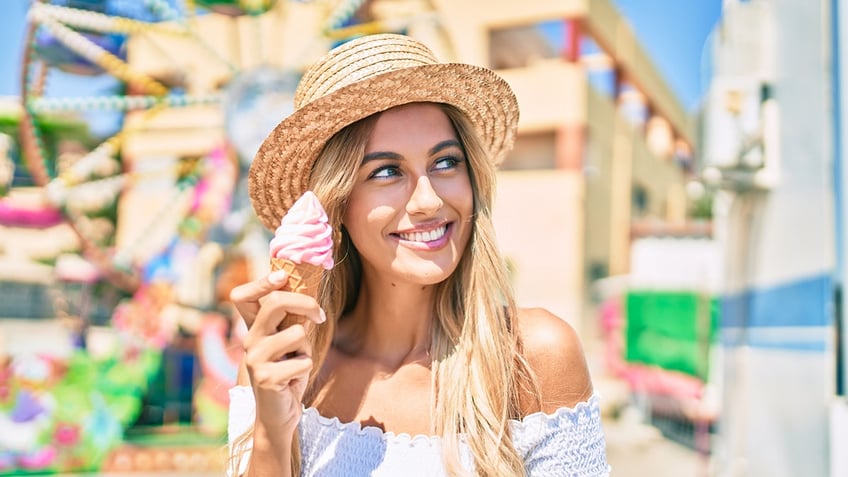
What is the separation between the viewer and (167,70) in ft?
48.0

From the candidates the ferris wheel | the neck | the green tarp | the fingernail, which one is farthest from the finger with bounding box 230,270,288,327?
the green tarp

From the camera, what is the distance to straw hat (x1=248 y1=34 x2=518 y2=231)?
156 centimetres

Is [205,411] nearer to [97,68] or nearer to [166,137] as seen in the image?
[97,68]

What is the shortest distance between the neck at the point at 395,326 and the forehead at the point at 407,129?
0.34 meters

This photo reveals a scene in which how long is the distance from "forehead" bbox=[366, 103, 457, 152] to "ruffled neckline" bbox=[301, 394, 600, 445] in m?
0.60

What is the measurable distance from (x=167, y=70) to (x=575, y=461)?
1458cm

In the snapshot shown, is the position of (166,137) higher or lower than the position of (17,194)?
higher

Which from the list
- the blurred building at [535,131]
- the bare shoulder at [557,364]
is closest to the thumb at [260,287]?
the bare shoulder at [557,364]

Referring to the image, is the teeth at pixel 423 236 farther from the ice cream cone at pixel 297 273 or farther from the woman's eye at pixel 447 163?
the ice cream cone at pixel 297 273

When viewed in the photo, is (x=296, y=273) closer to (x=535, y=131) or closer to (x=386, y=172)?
(x=386, y=172)

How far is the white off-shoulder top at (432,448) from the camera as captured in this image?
5.09 ft

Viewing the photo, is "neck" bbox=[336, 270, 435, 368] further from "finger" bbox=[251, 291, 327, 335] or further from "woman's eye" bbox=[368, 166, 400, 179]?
"finger" bbox=[251, 291, 327, 335]

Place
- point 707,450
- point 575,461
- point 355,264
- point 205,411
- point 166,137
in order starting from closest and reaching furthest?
point 575,461
point 355,264
point 205,411
point 707,450
point 166,137

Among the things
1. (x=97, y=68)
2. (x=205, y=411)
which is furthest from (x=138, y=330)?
(x=97, y=68)
